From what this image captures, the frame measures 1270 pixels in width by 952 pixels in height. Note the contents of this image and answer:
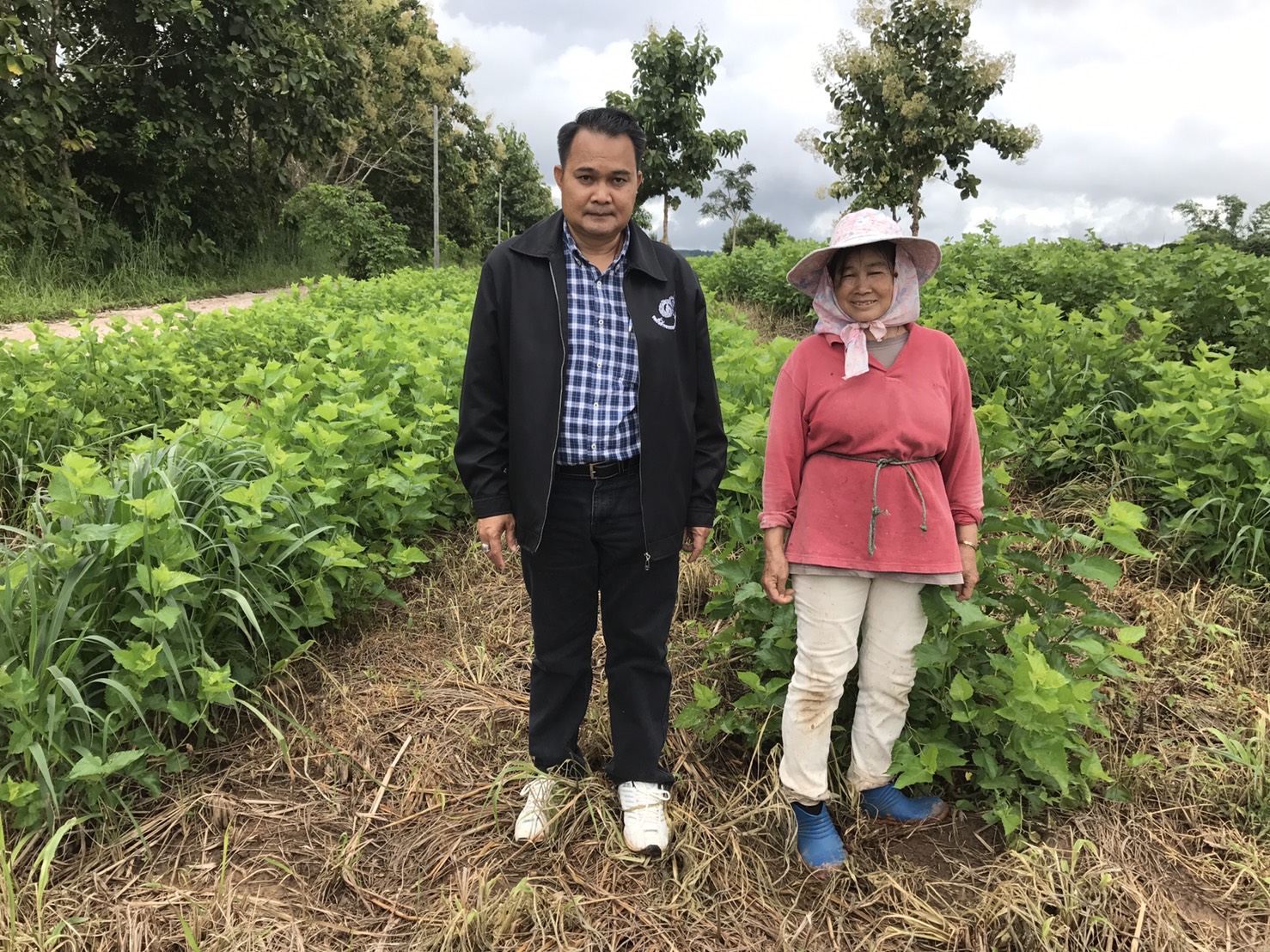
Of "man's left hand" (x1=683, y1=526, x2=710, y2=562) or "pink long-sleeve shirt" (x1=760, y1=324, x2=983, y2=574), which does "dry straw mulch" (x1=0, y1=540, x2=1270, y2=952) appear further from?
"pink long-sleeve shirt" (x1=760, y1=324, x2=983, y2=574)

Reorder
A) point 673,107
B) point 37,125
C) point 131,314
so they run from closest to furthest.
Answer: point 37,125 < point 131,314 < point 673,107

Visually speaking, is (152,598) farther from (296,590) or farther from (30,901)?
(30,901)

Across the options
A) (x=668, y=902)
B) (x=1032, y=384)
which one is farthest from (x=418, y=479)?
(x=1032, y=384)

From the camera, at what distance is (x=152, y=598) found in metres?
2.30

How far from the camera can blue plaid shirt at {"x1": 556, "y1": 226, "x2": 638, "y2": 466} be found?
6.47 feet

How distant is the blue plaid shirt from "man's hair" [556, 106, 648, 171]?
9.9 inches

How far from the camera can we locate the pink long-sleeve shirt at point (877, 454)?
1905 mm

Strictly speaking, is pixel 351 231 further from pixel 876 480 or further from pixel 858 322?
pixel 876 480

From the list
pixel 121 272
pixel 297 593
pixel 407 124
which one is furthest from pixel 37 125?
pixel 407 124

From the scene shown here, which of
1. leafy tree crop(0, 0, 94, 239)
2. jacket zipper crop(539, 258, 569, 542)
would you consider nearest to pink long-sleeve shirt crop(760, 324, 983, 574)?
jacket zipper crop(539, 258, 569, 542)

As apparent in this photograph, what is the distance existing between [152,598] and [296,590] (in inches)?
20.1

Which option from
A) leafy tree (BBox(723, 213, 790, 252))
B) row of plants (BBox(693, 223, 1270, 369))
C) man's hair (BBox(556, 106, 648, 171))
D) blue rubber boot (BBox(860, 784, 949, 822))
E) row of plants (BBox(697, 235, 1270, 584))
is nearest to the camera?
man's hair (BBox(556, 106, 648, 171))

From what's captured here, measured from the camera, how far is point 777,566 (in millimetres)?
2020

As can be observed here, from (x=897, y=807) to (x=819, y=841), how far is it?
28cm
